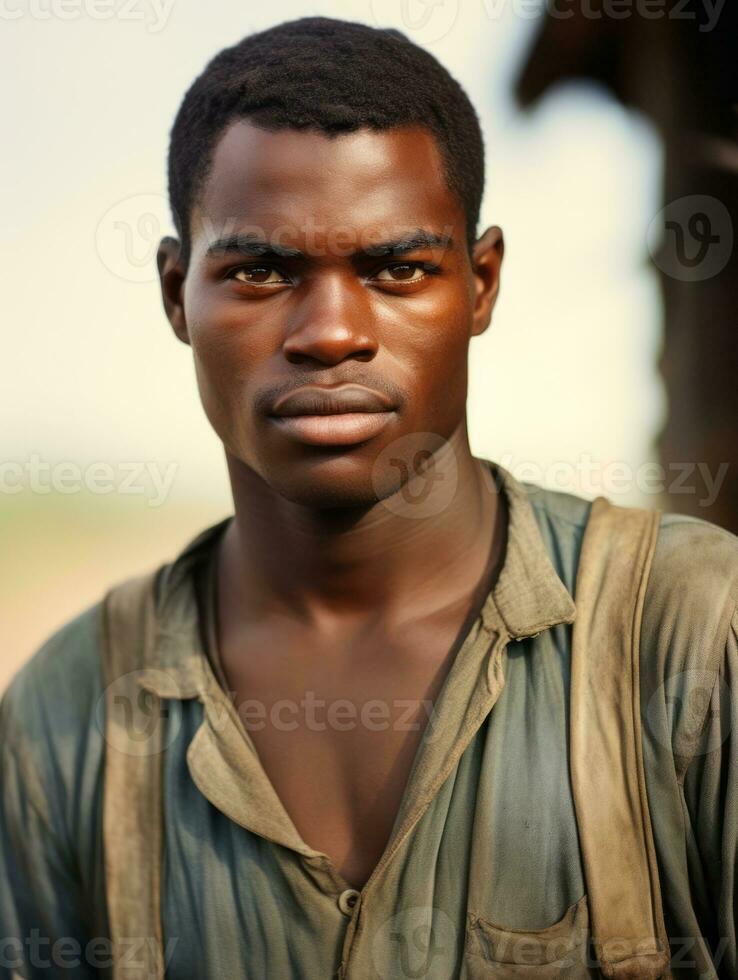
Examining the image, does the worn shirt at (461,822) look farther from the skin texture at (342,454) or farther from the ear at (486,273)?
the ear at (486,273)

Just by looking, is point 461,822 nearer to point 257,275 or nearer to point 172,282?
point 257,275

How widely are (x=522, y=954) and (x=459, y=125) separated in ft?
3.69

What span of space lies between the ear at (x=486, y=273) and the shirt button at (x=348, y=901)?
80cm

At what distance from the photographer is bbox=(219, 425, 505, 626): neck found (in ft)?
5.50

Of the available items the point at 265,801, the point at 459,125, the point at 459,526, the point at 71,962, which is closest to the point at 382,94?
the point at 459,125

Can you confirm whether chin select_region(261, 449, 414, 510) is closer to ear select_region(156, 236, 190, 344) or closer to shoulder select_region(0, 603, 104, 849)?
ear select_region(156, 236, 190, 344)

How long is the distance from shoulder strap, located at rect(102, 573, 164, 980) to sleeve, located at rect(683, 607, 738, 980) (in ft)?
2.39

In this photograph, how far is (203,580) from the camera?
6.12ft

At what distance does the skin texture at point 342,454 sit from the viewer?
1497mm

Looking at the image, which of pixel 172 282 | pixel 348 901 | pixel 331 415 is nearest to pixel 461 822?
pixel 348 901

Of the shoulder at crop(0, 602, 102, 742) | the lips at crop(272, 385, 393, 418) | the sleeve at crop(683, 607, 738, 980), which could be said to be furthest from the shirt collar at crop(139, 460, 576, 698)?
the lips at crop(272, 385, 393, 418)

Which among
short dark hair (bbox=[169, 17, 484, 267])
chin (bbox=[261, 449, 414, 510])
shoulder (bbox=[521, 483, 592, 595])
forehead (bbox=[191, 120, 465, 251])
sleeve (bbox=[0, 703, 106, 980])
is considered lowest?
sleeve (bbox=[0, 703, 106, 980])

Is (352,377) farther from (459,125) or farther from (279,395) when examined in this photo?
(459,125)

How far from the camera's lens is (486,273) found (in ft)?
5.79
